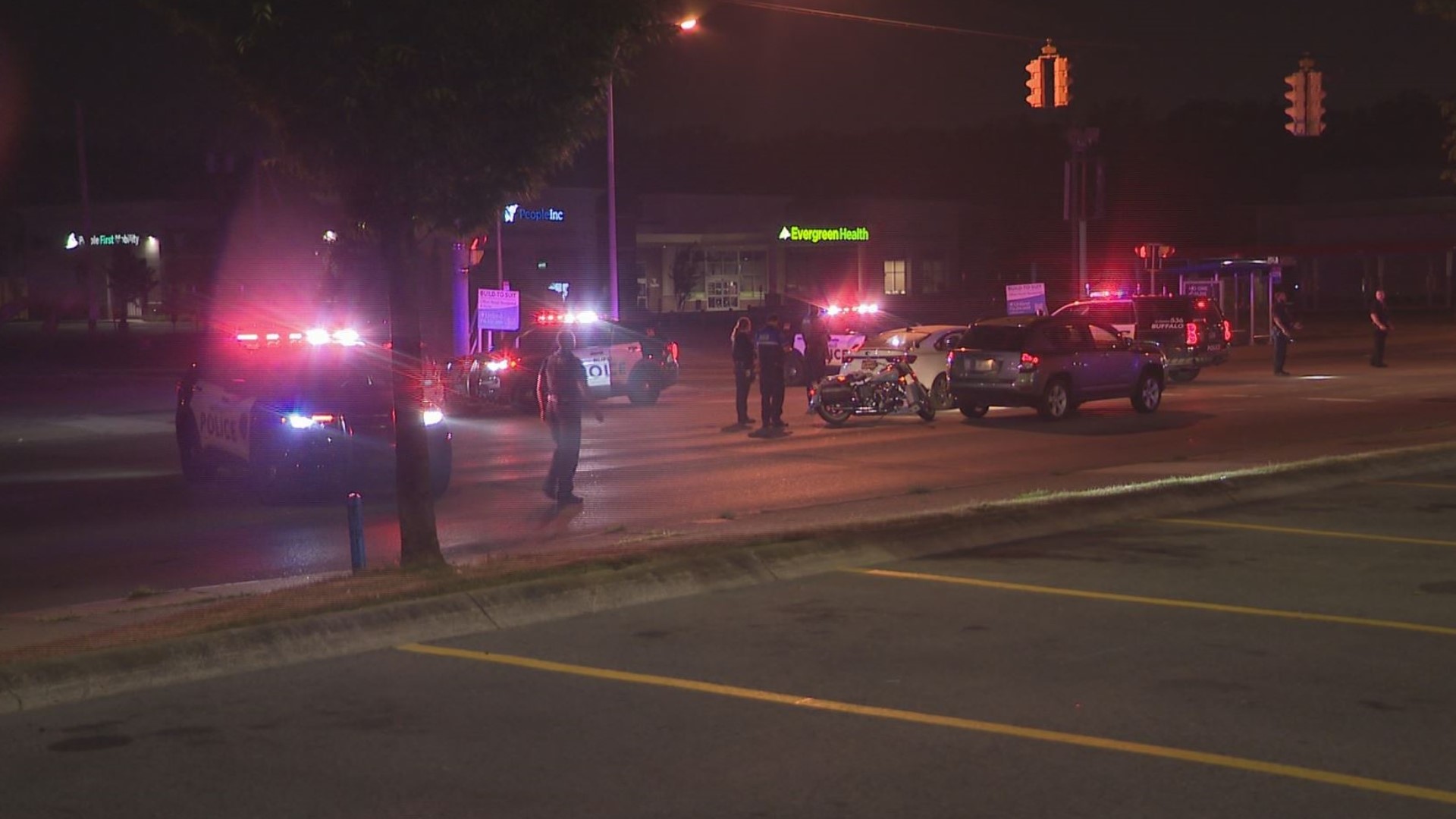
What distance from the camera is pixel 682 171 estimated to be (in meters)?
100

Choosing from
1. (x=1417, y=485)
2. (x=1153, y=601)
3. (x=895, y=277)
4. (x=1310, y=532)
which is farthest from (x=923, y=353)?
(x=895, y=277)

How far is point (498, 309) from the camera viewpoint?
3406 centimetres

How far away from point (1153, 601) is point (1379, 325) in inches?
1110

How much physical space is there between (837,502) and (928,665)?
24.1 ft

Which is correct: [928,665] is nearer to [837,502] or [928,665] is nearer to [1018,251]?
[837,502]

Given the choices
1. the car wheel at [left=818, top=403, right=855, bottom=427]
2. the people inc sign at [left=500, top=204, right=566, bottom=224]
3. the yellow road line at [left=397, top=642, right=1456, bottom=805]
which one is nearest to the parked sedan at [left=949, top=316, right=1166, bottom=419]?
Answer: the car wheel at [left=818, top=403, right=855, bottom=427]

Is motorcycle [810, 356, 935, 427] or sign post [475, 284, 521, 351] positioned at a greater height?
sign post [475, 284, 521, 351]

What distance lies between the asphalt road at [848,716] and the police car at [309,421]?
727 centimetres

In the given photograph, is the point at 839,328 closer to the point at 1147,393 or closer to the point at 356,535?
the point at 1147,393

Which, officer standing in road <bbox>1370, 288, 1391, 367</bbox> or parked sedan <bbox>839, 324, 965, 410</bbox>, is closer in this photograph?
parked sedan <bbox>839, 324, 965, 410</bbox>

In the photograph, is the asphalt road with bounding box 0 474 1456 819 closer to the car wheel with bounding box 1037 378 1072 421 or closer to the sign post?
the car wheel with bounding box 1037 378 1072 421

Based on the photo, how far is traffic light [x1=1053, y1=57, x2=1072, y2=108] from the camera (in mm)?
27406

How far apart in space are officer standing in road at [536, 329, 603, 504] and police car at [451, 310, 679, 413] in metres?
11.7

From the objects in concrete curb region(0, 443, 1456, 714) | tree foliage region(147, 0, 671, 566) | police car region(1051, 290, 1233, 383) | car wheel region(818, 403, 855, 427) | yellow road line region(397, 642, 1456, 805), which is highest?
tree foliage region(147, 0, 671, 566)
